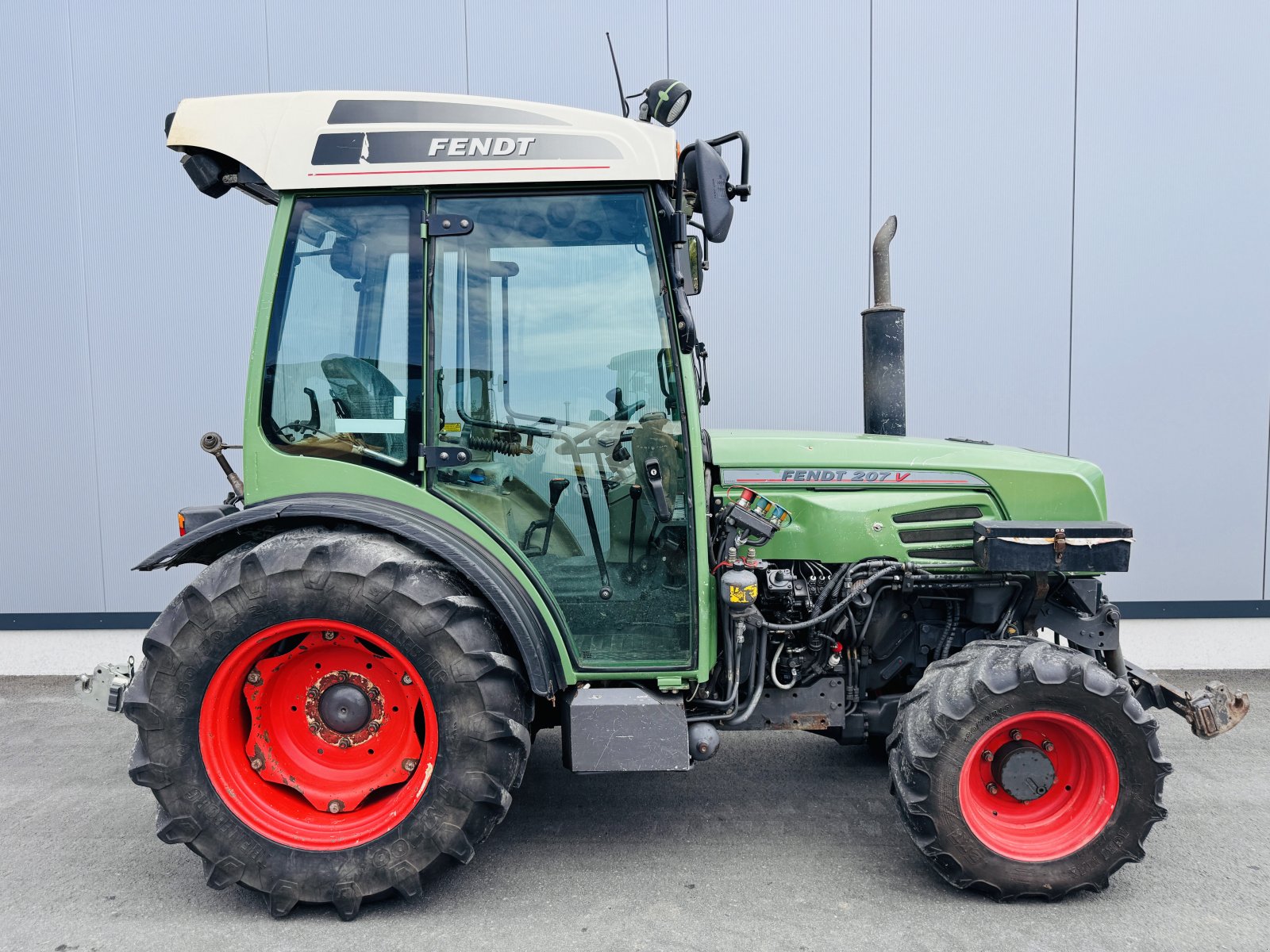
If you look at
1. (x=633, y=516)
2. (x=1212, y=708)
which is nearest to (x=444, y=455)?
(x=633, y=516)

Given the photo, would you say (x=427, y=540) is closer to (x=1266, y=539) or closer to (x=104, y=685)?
(x=104, y=685)

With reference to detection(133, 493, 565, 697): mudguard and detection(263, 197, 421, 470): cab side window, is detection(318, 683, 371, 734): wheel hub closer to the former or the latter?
detection(133, 493, 565, 697): mudguard

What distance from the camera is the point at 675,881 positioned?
2777 mm

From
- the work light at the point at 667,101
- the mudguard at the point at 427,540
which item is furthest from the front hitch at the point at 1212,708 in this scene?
the work light at the point at 667,101

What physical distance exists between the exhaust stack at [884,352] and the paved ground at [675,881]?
1.54m

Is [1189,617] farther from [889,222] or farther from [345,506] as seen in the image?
[345,506]

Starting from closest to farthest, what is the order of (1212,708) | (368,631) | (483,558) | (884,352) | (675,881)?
(368,631) < (483,558) < (675,881) < (1212,708) < (884,352)

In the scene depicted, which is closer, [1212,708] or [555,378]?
[555,378]

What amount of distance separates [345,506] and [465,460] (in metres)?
0.40

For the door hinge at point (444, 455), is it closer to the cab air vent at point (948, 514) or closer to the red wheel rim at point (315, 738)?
the red wheel rim at point (315, 738)

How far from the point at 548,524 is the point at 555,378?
18.5 inches

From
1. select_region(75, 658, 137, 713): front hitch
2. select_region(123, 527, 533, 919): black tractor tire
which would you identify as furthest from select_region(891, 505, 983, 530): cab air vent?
select_region(75, 658, 137, 713): front hitch

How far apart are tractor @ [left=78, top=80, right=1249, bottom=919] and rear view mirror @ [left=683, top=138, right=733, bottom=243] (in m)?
0.01

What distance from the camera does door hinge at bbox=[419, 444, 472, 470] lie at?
266 centimetres
